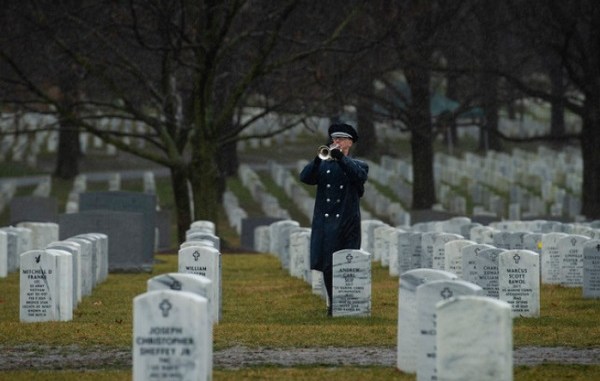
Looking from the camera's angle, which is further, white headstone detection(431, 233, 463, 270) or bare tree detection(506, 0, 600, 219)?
bare tree detection(506, 0, 600, 219)

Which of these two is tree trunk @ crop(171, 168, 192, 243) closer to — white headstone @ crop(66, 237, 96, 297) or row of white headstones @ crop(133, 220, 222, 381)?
white headstone @ crop(66, 237, 96, 297)

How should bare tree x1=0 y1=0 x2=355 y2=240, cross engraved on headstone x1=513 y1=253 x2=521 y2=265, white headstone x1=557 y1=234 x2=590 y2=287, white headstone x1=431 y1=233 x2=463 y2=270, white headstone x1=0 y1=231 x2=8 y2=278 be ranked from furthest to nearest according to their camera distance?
bare tree x1=0 y1=0 x2=355 y2=240, white headstone x1=0 y1=231 x2=8 y2=278, white headstone x1=557 y1=234 x2=590 y2=287, white headstone x1=431 y1=233 x2=463 y2=270, cross engraved on headstone x1=513 y1=253 x2=521 y2=265

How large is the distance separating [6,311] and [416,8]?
19.5 meters

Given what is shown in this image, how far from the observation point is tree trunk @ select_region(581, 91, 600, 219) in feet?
136

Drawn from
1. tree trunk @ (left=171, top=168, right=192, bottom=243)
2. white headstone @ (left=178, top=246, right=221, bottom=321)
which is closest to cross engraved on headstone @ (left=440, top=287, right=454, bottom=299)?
white headstone @ (left=178, top=246, right=221, bottom=321)

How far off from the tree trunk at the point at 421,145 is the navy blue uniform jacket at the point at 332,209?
81.7 ft

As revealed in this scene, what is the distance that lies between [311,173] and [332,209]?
0.46 meters

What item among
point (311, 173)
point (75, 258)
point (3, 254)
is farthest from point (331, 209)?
point (3, 254)

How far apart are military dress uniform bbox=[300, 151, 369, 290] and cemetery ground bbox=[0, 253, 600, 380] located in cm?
77

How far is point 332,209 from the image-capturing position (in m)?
17.7

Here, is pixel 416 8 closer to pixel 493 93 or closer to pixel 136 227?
pixel 493 93

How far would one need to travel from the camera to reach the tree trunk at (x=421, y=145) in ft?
141

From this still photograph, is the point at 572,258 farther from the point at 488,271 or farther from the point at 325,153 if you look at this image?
the point at 325,153

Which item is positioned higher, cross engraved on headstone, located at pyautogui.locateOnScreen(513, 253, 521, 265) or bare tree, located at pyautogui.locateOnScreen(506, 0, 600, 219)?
bare tree, located at pyautogui.locateOnScreen(506, 0, 600, 219)
